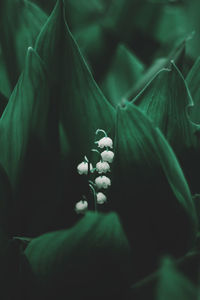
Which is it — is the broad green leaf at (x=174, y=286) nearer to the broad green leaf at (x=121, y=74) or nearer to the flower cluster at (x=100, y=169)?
the flower cluster at (x=100, y=169)

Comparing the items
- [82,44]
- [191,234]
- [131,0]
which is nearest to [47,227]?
[191,234]

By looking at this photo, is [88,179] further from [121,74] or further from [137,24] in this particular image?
[137,24]

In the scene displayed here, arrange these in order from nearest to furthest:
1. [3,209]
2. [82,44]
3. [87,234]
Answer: [87,234], [3,209], [82,44]

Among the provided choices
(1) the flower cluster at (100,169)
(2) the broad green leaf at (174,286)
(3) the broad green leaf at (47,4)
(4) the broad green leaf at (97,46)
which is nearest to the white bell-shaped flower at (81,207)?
(1) the flower cluster at (100,169)

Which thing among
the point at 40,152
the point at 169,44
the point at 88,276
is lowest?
the point at 88,276

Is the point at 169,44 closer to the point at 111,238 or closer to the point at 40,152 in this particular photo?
the point at 40,152

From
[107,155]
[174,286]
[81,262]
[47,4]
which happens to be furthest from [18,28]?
[174,286]

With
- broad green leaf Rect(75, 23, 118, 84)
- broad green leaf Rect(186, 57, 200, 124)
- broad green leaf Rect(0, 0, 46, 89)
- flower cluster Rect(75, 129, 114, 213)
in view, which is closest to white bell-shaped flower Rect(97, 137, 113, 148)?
flower cluster Rect(75, 129, 114, 213)
